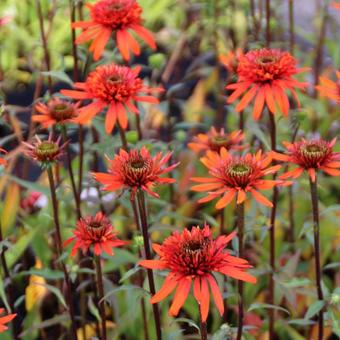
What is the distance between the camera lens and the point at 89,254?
1.83m

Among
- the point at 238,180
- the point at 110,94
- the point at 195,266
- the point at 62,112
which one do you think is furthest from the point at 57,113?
the point at 195,266

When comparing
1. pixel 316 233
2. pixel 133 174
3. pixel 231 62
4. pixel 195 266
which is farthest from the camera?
pixel 231 62

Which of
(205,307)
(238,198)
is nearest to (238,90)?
(238,198)

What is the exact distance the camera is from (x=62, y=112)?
139 centimetres

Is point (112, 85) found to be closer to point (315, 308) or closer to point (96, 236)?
point (96, 236)

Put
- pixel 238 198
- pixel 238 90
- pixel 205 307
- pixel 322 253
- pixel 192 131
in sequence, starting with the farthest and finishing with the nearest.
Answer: pixel 192 131 < pixel 322 253 < pixel 238 90 < pixel 238 198 < pixel 205 307

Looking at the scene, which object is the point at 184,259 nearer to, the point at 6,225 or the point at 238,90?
the point at 238,90

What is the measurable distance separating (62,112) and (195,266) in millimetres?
570

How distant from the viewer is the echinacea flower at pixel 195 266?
922 millimetres

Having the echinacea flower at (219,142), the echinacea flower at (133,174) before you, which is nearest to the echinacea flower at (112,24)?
the echinacea flower at (219,142)

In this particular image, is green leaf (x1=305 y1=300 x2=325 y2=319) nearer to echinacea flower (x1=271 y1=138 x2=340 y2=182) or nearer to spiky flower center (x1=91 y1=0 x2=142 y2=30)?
echinacea flower (x1=271 y1=138 x2=340 y2=182)

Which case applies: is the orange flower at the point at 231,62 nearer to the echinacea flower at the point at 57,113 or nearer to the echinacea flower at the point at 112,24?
the echinacea flower at the point at 112,24

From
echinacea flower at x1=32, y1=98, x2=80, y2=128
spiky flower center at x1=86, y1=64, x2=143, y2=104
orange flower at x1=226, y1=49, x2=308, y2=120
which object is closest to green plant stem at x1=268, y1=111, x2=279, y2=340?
orange flower at x1=226, y1=49, x2=308, y2=120

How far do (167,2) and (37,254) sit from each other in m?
2.11
